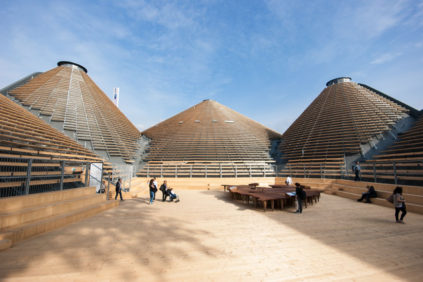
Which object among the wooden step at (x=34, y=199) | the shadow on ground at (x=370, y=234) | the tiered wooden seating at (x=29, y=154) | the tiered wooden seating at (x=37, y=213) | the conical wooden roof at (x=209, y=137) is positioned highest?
the conical wooden roof at (x=209, y=137)

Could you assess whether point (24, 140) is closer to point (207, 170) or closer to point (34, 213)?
point (34, 213)

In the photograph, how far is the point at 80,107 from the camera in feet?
51.8

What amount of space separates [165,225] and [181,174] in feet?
31.6

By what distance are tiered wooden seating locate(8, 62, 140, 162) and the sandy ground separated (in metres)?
12.0

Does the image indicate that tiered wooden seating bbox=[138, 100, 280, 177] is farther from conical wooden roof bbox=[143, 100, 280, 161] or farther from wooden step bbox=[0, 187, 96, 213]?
wooden step bbox=[0, 187, 96, 213]

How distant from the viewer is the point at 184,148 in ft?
59.0

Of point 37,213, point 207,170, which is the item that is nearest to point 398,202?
point 37,213

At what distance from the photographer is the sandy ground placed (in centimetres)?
244

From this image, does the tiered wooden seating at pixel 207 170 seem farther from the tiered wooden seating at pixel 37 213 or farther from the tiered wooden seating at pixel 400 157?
the tiered wooden seating at pixel 37 213

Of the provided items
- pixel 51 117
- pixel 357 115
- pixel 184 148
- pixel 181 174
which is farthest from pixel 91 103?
pixel 357 115

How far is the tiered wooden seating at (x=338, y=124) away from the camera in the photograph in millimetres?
13906

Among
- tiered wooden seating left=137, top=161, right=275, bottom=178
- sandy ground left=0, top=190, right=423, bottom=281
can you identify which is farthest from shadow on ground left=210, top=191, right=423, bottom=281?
tiered wooden seating left=137, top=161, right=275, bottom=178

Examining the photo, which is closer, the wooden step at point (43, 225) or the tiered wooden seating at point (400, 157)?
the wooden step at point (43, 225)

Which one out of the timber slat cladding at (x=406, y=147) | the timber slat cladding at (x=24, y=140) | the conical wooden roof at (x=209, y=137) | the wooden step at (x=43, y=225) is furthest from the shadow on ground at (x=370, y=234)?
the conical wooden roof at (x=209, y=137)
